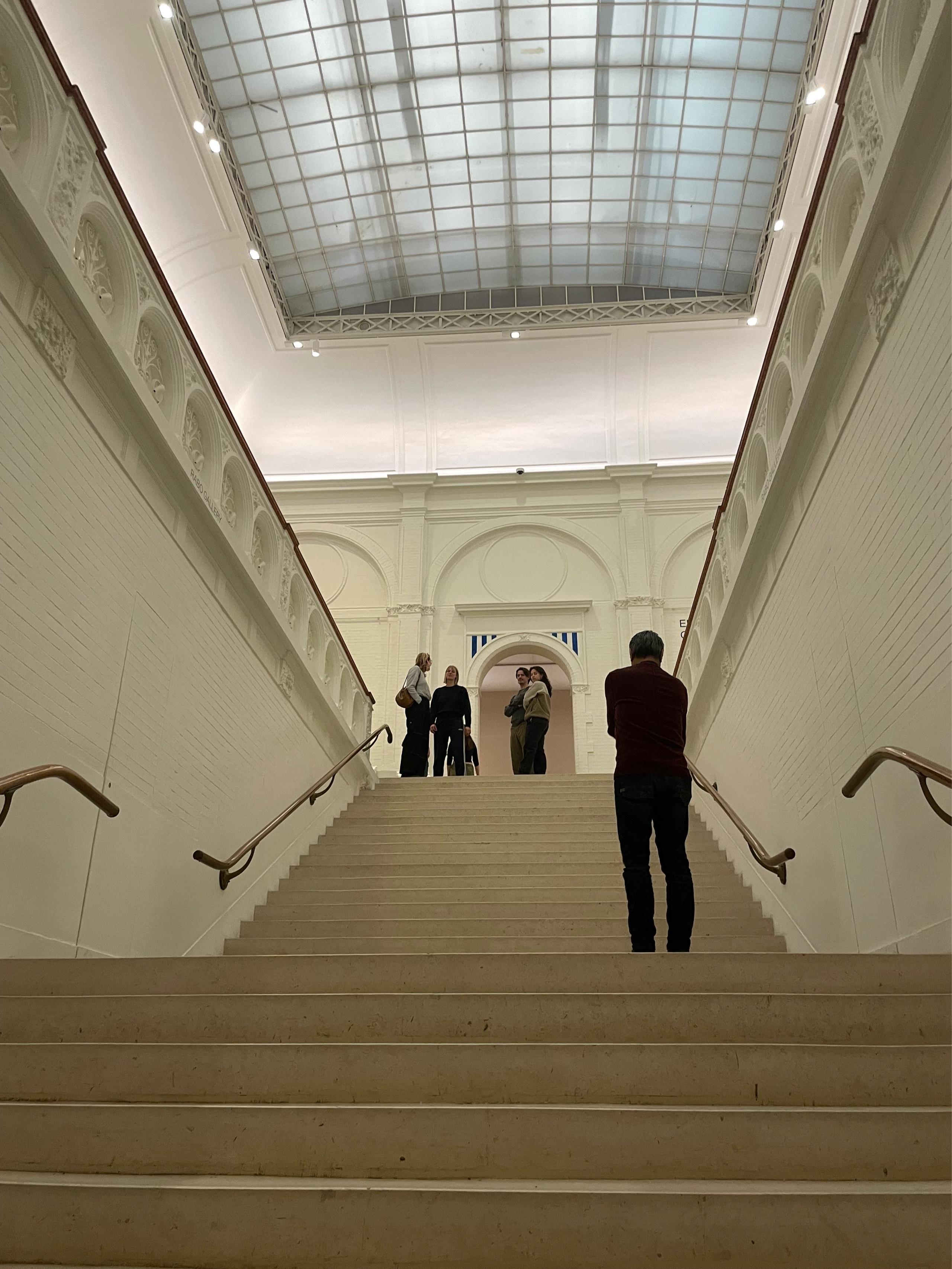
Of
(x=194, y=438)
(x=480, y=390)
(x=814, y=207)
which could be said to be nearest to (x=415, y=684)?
(x=194, y=438)

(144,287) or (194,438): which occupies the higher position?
(144,287)

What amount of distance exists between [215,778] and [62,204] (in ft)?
12.2

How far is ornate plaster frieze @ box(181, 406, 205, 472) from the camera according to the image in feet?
22.2

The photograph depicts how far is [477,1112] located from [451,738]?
9.02m

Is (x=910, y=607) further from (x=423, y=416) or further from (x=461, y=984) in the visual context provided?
(x=423, y=416)

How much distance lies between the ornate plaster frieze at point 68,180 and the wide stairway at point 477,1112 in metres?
3.61

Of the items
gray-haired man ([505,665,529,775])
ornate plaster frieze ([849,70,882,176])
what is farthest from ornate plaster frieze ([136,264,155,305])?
gray-haired man ([505,665,529,775])

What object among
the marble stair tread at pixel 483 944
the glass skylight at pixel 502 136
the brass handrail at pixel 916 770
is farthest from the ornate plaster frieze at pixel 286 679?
the glass skylight at pixel 502 136

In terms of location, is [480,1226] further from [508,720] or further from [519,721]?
[508,720]

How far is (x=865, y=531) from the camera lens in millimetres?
4902

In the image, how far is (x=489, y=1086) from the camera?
3045mm

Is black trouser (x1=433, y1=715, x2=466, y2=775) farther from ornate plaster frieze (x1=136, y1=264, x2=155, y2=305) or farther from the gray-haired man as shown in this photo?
ornate plaster frieze (x1=136, y1=264, x2=155, y2=305)

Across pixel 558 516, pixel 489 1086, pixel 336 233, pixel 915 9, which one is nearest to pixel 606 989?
pixel 489 1086

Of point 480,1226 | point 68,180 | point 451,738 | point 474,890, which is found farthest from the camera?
point 451,738
